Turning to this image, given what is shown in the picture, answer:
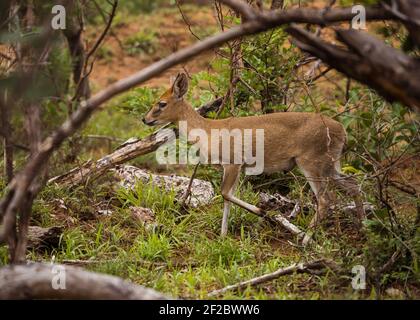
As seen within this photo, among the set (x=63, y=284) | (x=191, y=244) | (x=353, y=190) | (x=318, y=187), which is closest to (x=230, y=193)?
(x=191, y=244)

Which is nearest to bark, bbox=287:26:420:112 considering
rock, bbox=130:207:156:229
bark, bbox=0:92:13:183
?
bark, bbox=0:92:13:183

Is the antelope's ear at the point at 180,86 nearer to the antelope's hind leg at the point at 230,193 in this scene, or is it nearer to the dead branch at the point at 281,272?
the antelope's hind leg at the point at 230,193

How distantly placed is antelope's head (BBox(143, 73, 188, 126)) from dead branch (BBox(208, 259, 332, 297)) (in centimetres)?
272

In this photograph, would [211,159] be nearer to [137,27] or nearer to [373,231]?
[373,231]

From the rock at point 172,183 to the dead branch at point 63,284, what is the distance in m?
3.49

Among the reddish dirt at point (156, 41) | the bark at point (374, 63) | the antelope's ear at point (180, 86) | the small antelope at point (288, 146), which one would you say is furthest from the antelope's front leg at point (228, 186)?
the reddish dirt at point (156, 41)

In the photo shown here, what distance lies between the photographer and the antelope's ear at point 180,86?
8.29 meters

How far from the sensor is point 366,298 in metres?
5.88

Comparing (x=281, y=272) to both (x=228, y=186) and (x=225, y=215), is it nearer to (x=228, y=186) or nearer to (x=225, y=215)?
(x=225, y=215)

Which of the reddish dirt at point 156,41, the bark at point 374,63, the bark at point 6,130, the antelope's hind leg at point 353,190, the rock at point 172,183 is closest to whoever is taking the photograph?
the bark at point 374,63

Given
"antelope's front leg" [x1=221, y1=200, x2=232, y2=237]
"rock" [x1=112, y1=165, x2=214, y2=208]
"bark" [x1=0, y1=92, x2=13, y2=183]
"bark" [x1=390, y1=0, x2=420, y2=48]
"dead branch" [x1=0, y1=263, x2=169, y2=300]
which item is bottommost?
"dead branch" [x1=0, y1=263, x2=169, y2=300]

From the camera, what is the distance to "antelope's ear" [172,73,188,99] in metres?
8.29

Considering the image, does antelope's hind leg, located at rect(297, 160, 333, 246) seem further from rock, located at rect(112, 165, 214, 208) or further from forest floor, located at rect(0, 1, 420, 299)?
rock, located at rect(112, 165, 214, 208)
